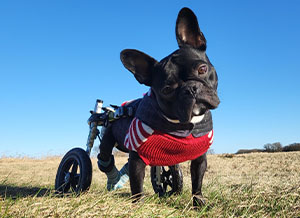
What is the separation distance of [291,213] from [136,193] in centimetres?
132

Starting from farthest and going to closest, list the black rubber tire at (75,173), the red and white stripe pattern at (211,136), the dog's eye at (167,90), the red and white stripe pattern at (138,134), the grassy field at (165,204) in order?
the black rubber tire at (75,173)
the red and white stripe pattern at (211,136)
the red and white stripe pattern at (138,134)
the dog's eye at (167,90)
the grassy field at (165,204)

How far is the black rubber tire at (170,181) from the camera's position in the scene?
3.35m

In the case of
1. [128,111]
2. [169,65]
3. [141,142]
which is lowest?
[141,142]

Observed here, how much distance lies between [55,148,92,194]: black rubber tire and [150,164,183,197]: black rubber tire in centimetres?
98

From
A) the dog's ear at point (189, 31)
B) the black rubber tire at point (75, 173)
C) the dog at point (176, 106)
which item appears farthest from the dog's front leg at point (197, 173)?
the black rubber tire at point (75, 173)

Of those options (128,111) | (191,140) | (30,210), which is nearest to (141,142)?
(191,140)

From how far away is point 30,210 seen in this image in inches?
60.6

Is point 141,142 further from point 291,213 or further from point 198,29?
point 291,213

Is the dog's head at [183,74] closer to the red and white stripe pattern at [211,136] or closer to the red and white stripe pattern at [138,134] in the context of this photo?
the red and white stripe pattern at [138,134]

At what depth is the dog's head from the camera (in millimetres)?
2018

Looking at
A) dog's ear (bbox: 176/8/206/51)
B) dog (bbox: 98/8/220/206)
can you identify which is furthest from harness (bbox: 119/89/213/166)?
dog's ear (bbox: 176/8/206/51)

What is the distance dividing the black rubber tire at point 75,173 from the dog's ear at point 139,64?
52.9 inches

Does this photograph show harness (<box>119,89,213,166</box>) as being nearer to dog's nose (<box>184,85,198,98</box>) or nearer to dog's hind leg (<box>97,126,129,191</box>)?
dog's nose (<box>184,85,198,98</box>)

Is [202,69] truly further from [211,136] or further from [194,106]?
[211,136]
